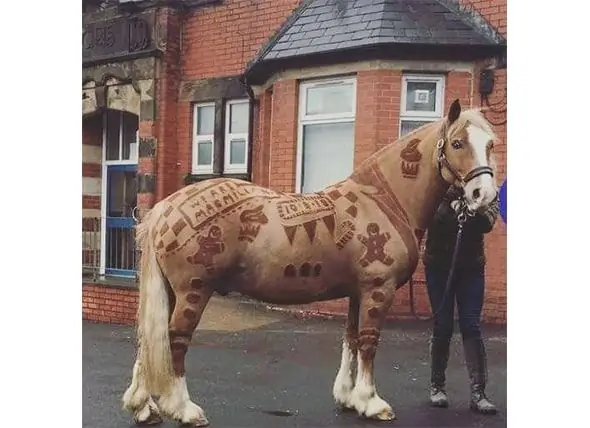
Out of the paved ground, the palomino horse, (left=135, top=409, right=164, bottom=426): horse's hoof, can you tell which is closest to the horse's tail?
the palomino horse

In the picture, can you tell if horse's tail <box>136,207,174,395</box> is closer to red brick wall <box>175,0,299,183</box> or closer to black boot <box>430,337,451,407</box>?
red brick wall <box>175,0,299,183</box>

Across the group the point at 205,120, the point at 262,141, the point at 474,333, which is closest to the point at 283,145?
the point at 262,141

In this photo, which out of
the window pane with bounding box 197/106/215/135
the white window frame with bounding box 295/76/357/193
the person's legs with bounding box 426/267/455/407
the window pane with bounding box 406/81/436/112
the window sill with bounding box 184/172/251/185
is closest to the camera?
the person's legs with bounding box 426/267/455/407

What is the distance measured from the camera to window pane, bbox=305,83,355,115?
347 centimetres

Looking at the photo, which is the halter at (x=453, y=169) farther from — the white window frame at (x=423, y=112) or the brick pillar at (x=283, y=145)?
the brick pillar at (x=283, y=145)

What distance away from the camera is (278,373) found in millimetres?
3422

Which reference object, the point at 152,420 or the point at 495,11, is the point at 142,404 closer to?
the point at 152,420

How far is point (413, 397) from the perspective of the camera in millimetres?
3252

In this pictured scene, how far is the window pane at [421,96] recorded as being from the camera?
3.35 meters

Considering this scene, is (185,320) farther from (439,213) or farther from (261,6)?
(261,6)

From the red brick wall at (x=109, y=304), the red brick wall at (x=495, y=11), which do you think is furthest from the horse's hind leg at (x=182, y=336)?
the red brick wall at (x=495, y=11)

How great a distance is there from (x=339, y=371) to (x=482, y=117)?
142cm

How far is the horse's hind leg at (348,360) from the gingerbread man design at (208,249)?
72 centimetres
